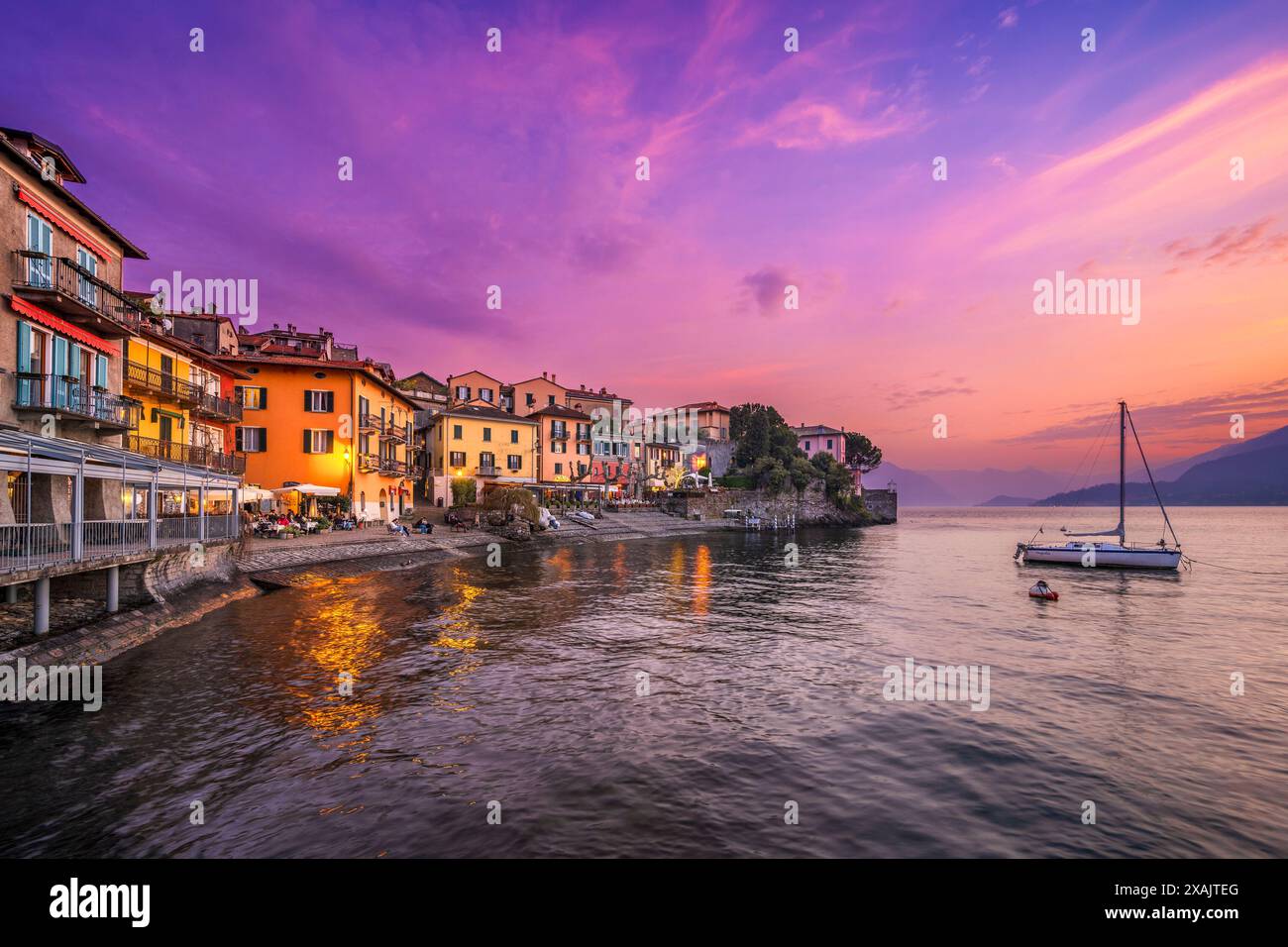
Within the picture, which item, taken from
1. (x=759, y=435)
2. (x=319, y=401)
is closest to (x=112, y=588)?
(x=319, y=401)

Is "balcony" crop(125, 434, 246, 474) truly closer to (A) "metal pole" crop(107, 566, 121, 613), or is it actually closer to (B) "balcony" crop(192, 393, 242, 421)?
(B) "balcony" crop(192, 393, 242, 421)

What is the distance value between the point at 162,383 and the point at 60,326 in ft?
31.6

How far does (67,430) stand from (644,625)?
24147 mm

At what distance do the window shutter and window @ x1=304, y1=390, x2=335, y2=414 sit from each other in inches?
941

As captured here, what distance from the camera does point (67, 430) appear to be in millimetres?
22078

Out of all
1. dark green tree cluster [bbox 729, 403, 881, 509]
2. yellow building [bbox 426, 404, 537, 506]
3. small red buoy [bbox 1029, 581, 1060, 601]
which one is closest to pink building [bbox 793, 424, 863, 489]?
dark green tree cluster [bbox 729, 403, 881, 509]

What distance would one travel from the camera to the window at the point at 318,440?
4322 centimetres

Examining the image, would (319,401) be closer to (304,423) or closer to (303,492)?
(304,423)

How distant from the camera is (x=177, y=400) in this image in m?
32.0

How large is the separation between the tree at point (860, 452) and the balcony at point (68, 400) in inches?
5210

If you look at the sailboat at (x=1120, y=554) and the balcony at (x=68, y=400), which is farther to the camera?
the sailboat at (x=1120, y=554)

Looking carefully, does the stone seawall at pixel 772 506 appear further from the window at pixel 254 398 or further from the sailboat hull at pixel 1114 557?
the window at pixel 254 398

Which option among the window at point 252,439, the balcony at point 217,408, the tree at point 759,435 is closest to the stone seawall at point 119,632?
the balcony at point 217,408
